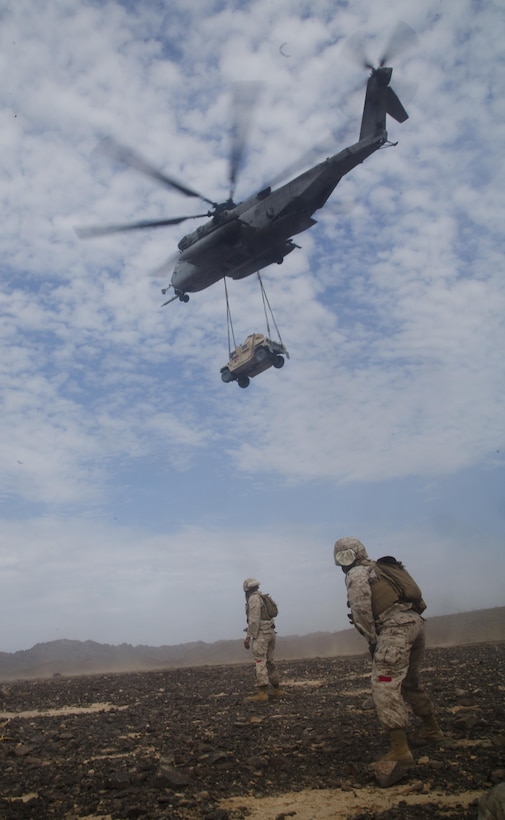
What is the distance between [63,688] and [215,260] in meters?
13.7

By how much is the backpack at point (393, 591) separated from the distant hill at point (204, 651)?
783 inches

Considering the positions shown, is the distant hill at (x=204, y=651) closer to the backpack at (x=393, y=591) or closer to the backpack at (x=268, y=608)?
the backpack at (x=268, y=608)

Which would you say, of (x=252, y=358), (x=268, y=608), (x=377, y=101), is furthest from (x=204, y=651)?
(x=377, y=101)

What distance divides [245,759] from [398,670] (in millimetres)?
1816

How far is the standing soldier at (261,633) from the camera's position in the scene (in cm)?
1024

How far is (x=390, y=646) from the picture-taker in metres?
5.55

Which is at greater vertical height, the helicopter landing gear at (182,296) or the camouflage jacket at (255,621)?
the helicopter landing gear at (182,296)

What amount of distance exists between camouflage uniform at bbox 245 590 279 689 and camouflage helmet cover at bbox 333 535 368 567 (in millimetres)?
5189

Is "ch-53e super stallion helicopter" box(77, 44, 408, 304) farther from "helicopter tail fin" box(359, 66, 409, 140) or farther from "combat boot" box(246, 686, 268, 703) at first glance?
"combat boot" box(246, 686, 268, 703)

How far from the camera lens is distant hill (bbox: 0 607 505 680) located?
28.1m

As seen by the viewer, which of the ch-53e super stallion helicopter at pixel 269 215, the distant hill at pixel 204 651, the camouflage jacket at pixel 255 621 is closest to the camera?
the camouflage jacket at pixel 255 621

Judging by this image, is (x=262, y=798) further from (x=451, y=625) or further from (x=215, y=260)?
(x=451, y=625)

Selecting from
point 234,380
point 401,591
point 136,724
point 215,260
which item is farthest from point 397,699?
point 234,380

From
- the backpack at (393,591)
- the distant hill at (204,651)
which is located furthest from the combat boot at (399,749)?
the distant hill at (204,651)
